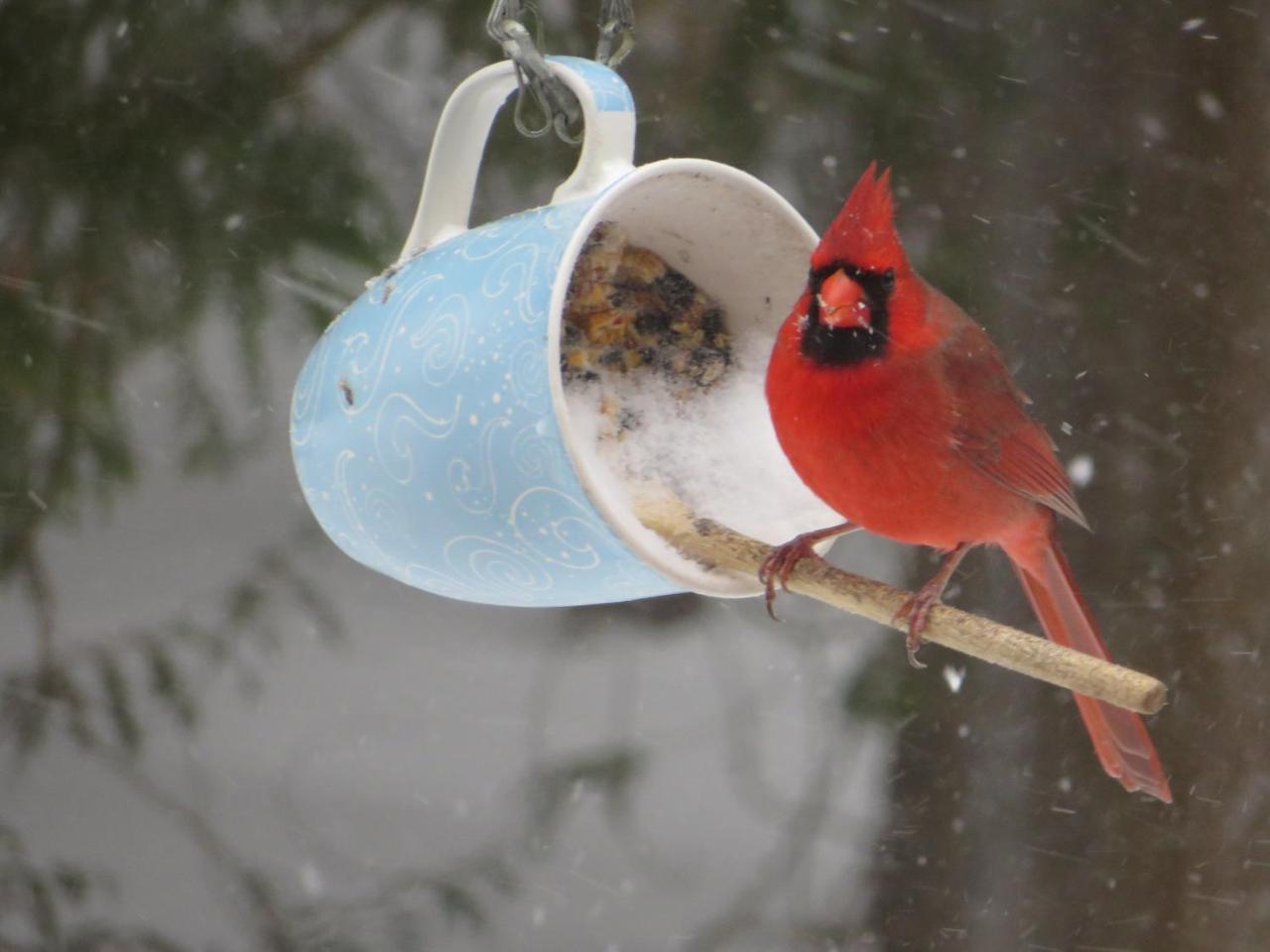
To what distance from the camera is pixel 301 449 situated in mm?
1415

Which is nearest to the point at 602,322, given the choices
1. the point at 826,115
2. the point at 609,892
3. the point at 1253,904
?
the point at 826,115

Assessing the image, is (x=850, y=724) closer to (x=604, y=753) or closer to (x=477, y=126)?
(x=604, y=753)

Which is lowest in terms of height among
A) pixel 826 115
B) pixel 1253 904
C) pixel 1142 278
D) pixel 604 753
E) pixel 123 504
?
pixel 1253 904

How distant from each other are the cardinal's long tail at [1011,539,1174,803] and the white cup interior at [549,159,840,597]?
0.22 m

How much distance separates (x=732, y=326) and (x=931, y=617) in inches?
18.6

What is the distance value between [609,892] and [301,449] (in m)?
1.96

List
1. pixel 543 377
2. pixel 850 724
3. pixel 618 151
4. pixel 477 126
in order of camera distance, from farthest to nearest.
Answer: pixel 850 724
pixel 477 126
pixel 618 151
pixel 543 377

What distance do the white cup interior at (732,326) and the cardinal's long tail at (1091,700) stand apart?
0.22 m

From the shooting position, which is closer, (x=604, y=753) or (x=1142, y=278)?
(x=1142, y=278)

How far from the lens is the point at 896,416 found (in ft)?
4.49

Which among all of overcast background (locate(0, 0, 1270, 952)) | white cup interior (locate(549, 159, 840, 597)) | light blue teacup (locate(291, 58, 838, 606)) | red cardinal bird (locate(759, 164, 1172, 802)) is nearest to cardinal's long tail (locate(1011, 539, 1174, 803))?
red cardinal bird (locate(759, 164, 1172, 802))

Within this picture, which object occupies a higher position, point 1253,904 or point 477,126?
point 477,126

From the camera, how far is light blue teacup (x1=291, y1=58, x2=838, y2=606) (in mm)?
1234

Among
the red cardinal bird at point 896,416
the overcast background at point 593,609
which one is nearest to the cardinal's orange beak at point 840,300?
the red cardinal bird at point 896,416
